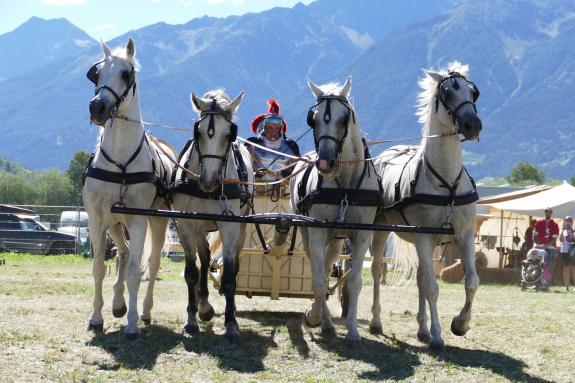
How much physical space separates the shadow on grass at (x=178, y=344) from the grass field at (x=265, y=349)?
1 centimetres

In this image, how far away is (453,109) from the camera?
29.3 ft

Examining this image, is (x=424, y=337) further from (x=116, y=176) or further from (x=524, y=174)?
(x=524, y=174)

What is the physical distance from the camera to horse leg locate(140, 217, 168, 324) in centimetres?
1050

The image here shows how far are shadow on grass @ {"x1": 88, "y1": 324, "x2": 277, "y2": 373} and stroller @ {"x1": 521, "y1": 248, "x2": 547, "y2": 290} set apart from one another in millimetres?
13159

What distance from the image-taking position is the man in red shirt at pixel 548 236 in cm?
2194

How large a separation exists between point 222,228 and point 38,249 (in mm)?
19763

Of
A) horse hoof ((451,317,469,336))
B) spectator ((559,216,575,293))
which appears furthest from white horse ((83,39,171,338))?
spectator ((559,216,575,293))

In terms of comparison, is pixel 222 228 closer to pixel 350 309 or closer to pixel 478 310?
pixel 350 309

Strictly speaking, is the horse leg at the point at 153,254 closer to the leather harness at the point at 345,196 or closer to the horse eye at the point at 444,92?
the leather harness at the point at 345,196

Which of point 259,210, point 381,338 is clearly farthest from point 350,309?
point 259,210

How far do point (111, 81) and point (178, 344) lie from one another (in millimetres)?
2816

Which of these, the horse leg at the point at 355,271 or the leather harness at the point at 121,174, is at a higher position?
the leather harness at the point at 121,174

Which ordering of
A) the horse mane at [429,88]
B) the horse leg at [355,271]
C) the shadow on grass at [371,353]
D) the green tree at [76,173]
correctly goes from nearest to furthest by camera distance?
1. the shadow on grass at [371,353]
2. the horse leg at [355,271]
3. the horse mane at [429,88]
4. the green tree at [76,173]

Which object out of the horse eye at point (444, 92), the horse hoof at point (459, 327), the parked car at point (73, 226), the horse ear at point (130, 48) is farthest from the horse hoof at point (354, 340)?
the parked car at point (73, 226)
